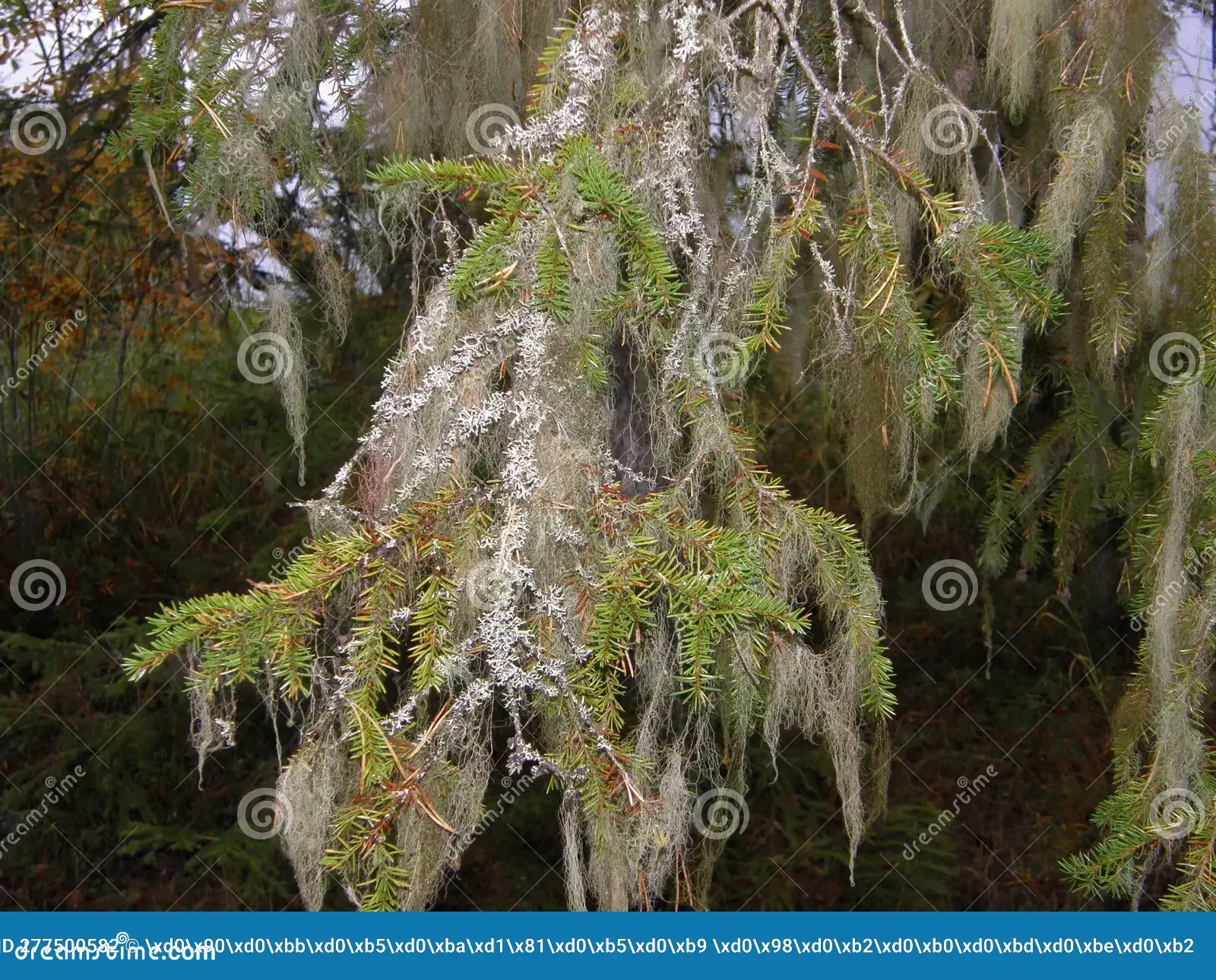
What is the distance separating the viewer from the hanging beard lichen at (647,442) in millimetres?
1155

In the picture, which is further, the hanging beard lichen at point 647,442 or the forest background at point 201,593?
the forest background at point 201,593

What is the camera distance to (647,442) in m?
1.71

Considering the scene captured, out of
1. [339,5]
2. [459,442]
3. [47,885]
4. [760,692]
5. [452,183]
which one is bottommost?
[47,885]

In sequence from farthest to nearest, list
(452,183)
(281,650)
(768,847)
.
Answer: (768,847) < (452,183) < (281,650)

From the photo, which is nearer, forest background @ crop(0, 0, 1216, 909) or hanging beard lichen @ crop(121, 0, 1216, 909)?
hanging beard lichen @ crop(121, 0, 1216, 909)

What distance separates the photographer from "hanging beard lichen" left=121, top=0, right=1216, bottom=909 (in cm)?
116

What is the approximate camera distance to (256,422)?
13.8 ft

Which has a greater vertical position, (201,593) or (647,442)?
(647,442)

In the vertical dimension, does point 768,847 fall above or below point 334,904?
below

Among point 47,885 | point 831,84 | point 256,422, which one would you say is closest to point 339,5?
point 831,84

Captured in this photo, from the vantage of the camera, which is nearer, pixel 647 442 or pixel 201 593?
pixel 647 442

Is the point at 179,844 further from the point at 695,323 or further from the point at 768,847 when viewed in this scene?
the point at 695,323

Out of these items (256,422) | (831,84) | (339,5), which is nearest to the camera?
(339,5)

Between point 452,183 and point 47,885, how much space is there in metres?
3.15
